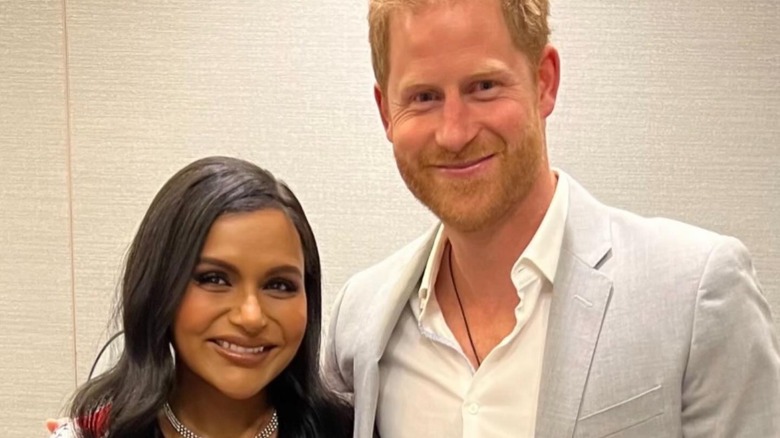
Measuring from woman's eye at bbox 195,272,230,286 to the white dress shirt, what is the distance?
12.1 inches

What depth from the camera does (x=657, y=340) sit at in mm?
1093

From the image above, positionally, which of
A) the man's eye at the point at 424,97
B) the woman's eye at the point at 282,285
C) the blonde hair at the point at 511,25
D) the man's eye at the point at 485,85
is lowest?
the woman's eye at the point at 282,285

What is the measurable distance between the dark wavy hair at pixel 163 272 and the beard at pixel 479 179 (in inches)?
8.0

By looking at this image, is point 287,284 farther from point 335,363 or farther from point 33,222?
point 33,222

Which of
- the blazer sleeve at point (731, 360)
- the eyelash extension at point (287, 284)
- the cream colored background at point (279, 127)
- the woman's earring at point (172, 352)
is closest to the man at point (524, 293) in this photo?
the blazer sleeve at point (731, 360)

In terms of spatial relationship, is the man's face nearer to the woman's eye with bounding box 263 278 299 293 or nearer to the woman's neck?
the woman's eye with bounding box 263 278 299 293

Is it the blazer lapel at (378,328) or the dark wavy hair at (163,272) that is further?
the blazer lapel at (378,328)

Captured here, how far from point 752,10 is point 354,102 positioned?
922mm

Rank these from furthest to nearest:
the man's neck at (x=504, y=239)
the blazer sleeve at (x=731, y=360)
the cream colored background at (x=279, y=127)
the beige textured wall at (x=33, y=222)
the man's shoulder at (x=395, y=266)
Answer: the beige textured wall at (x=33, y=222)
the cream colored background at (x=279, y=127)
the man's shoulder at (x=395, y=266)
the man's neck at (x=504, y=239)
the blazer sleeve at (x=731, y=360)

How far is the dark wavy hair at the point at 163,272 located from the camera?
3.83ft

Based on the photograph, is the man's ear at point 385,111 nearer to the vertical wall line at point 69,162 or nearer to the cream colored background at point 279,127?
the cream colored background at point 279,127

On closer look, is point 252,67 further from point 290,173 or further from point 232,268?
point 232,268

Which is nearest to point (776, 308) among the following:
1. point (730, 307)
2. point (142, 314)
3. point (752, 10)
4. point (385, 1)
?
point (752, 10)

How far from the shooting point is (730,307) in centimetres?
106
